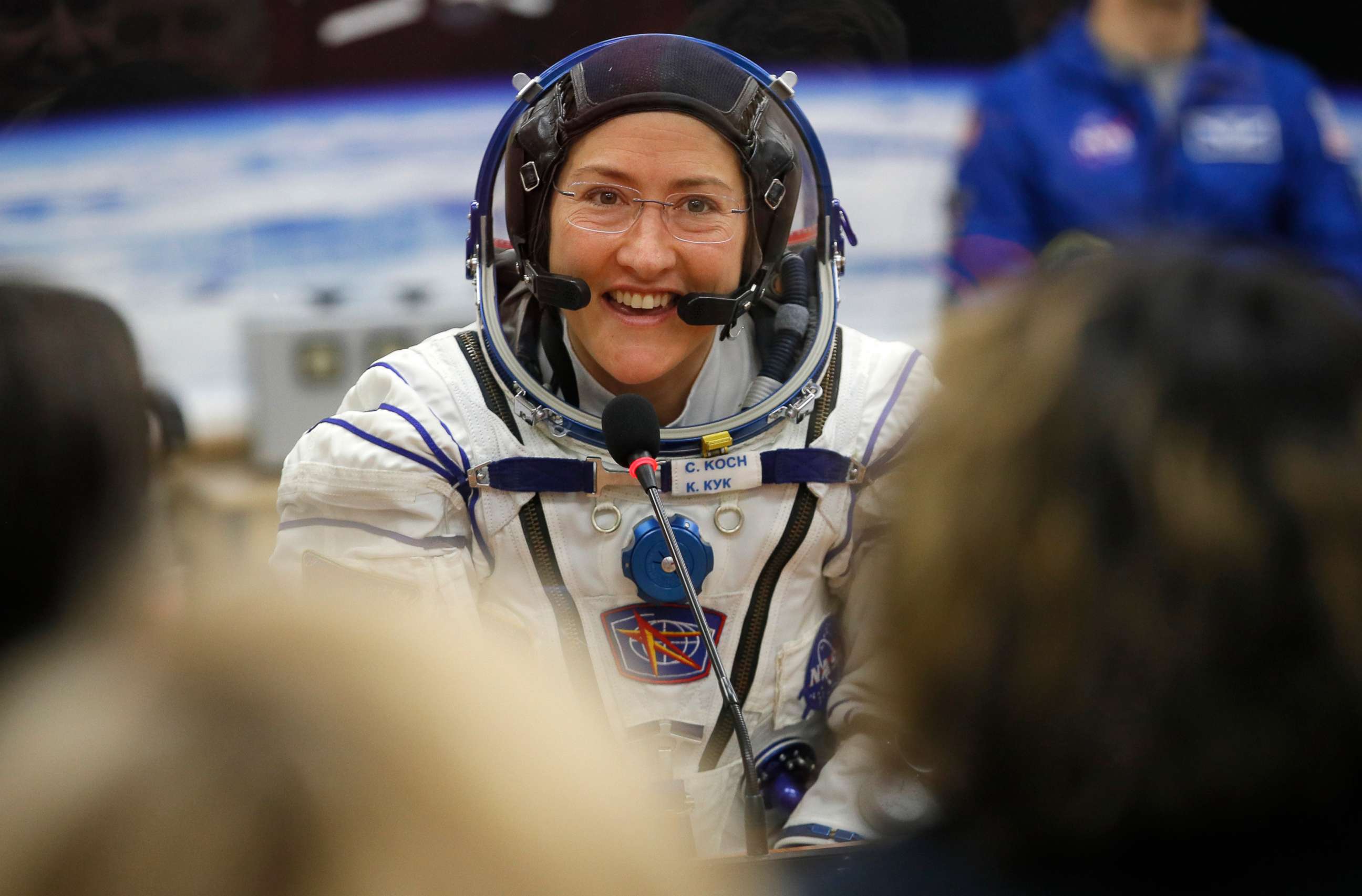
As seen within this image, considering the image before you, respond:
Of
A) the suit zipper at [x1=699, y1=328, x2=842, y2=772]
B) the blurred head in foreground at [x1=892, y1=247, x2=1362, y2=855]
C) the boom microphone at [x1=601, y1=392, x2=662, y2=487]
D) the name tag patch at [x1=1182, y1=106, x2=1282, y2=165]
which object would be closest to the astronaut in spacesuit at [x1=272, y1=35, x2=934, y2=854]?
the suit zipper at [x1=699, y1=328, x2=842, y2=772]

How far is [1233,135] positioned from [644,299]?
1276 mm

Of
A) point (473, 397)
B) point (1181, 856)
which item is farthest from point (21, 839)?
point (473, 397)

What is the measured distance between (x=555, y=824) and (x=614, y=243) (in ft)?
3.34

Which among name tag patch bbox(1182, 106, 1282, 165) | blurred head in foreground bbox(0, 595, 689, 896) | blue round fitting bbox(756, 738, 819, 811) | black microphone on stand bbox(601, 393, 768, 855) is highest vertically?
blurred head in foreground bbox(0, 595, 689, 896)

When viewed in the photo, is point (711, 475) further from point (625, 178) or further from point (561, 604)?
point (625, 178)

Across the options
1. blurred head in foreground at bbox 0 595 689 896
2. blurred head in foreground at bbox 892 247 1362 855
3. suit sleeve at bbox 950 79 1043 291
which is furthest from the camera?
suit sleeve at bbox 950 79 1043 291

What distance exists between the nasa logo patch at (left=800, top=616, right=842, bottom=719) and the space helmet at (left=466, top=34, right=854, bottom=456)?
24 centimetres

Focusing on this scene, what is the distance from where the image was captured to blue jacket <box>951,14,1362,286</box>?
86.7 inches

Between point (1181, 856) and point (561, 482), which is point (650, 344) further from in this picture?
point (1181, 856)

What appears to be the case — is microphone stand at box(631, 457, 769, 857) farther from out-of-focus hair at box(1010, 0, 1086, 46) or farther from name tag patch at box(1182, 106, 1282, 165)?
out-of-focus hair at box(1010, 0, 1086, 46)

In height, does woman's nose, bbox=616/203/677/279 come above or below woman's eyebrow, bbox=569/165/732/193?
below

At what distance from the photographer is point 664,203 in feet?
4.78

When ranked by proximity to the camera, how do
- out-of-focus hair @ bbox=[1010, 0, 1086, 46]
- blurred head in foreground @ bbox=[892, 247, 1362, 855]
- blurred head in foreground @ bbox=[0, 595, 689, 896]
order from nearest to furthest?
blurred head in foreground @ bbox=[0, 595, 689, 896], blurred head in foreground @ bbox=[892, 247, 1362, 855], out-of-focus hair @ bbox=[1010, 0, 1086, 46]

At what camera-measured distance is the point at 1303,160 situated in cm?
233
